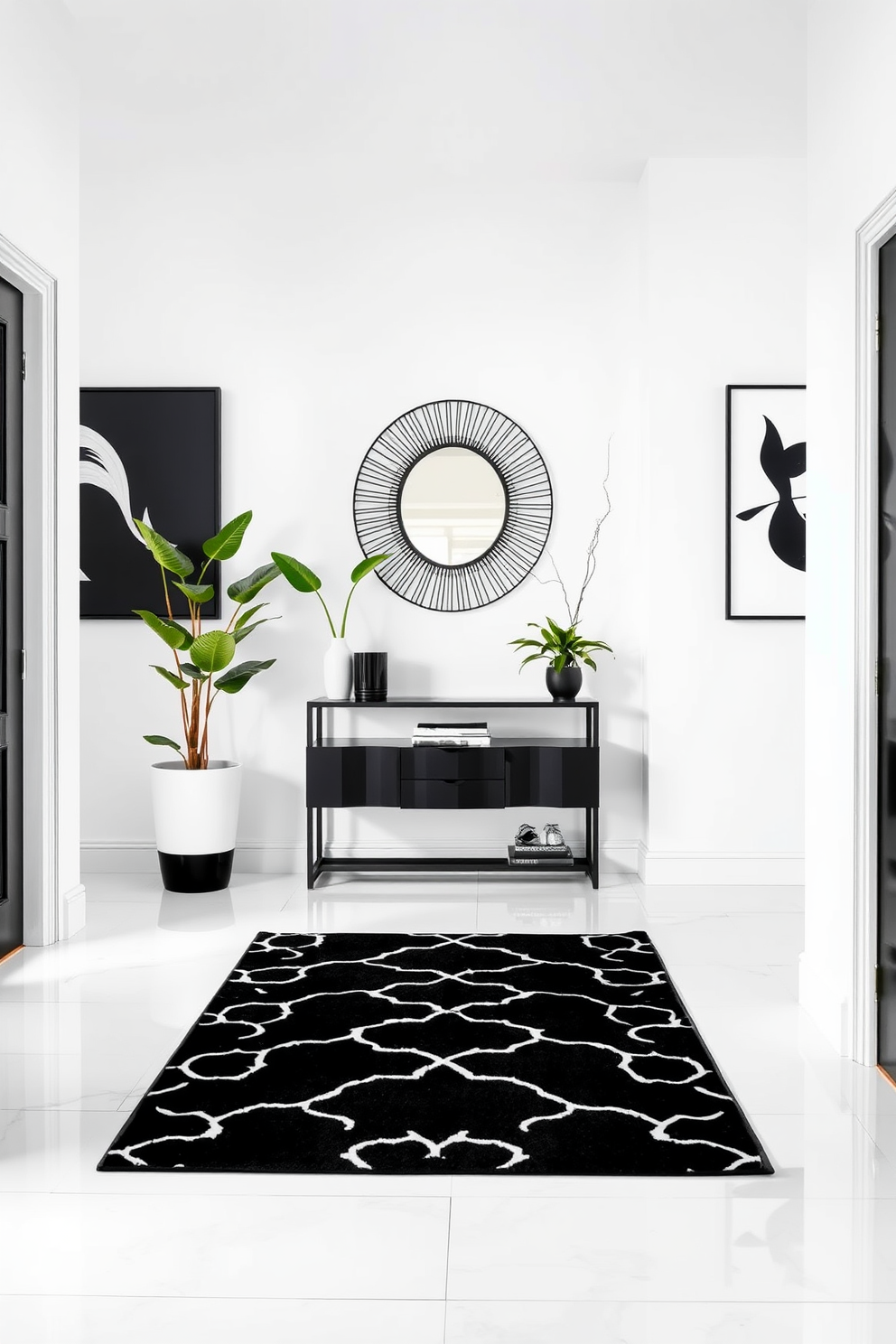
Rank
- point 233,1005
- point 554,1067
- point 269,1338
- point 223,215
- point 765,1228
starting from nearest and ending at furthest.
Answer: point 269,1338 → point 765,1228 → point 554,1067 → point 233,1005 → point 223,215

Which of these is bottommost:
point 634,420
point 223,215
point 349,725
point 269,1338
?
point 269,1338

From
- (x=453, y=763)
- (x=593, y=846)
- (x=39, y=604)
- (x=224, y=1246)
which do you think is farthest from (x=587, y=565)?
(x=224, y=1246)

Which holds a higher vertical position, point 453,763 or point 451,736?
point 451,736

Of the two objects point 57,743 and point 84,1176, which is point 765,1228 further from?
point 57,743

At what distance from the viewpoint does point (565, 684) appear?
14.3 ft

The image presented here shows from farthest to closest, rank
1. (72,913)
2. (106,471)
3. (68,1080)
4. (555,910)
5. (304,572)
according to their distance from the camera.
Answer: (106,471) → (304,572) → (555,910) → (72,913) → (68,1080)

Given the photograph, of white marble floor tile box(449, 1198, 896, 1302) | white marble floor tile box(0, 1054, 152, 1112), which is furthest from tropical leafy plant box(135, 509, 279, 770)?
white marble floor tile box(449, 1198, 896, 1302)

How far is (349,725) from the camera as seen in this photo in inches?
187

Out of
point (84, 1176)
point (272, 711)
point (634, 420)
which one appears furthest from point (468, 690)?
point (84, 1176)

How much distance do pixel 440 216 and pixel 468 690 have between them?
2.03 metres

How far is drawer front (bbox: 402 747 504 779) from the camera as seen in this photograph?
13.9ft

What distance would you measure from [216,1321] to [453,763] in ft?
9.04

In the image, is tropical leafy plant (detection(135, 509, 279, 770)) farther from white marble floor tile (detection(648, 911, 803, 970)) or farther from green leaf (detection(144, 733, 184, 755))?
white marble floor tile (detection(648, 911, 803, 970))

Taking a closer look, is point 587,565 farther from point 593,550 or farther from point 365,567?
point 365,567
